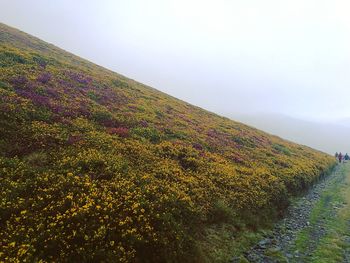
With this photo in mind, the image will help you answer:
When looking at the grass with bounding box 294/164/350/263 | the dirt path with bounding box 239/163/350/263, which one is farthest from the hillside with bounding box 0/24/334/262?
the grass with bounding box 294/164/350/263

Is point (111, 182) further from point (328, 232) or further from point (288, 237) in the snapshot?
point (328, 232)

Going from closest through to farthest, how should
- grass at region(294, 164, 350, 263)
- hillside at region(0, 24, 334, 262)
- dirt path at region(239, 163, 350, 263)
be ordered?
hillside at region(0, 24, 334, 262) < dirt path at region(239, 163, 350, 263) < grass at region(294, 164, 350, 263)

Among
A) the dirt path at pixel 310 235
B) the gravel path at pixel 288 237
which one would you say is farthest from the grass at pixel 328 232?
the gravel path at pixel 288 237

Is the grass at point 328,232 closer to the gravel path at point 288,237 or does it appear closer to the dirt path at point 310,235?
the dirt path at point 310,235

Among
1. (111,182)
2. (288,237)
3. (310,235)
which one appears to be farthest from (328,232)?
A: (111,182)

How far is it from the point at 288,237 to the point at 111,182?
1131 centimetres

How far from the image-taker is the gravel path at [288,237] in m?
17.2

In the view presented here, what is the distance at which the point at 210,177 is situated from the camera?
75.6 ft

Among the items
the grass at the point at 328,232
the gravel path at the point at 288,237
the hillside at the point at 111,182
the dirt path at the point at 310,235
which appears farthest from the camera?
the grass at the point at 328,232

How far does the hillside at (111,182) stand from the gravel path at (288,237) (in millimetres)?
1113

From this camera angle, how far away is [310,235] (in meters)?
21.5

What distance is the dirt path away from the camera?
57.8 ft

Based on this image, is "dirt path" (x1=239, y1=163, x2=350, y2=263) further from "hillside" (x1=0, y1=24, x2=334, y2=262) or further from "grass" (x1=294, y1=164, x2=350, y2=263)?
"hillside" (x1=0, y1=24, x2=334, y2=262)

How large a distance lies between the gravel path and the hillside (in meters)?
1.11
